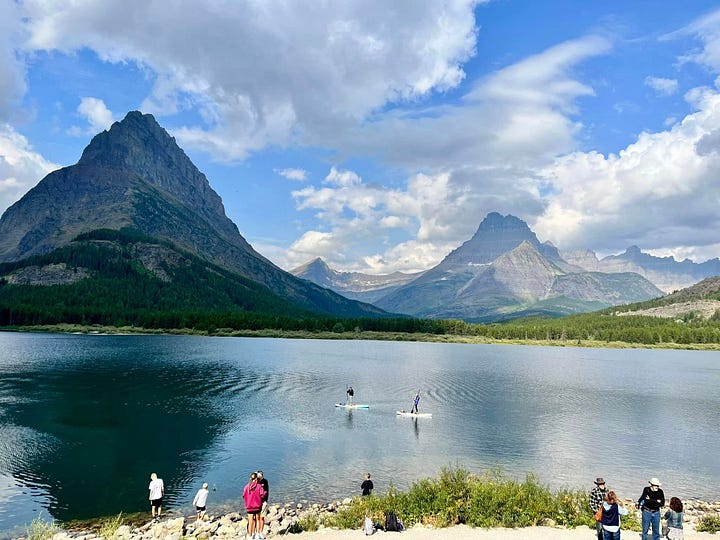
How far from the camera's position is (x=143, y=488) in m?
45.7

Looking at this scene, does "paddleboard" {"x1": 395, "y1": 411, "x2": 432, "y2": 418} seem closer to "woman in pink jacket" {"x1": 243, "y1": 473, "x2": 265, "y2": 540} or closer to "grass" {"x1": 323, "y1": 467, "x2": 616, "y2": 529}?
"grass" {"x1": 323, "y1": 467, "x2": 616, "y2": 529}

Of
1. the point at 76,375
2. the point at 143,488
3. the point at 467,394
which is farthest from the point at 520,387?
the point at 76,375

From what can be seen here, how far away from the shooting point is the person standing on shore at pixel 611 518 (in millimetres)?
25711

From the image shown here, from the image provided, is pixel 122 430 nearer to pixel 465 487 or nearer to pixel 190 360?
pixel 465 487

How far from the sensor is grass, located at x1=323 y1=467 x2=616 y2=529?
32.2 m

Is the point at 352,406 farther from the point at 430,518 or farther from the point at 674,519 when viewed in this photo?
the point at 674,519

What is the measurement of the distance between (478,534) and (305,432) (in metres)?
43.6

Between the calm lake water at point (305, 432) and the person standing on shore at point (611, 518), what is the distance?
24290 millimetres

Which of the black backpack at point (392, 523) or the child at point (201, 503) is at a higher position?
the black backpack at point (392, 523)

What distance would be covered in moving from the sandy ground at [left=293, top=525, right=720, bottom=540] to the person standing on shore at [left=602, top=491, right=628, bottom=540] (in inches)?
118

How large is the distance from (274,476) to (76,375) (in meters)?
87.5

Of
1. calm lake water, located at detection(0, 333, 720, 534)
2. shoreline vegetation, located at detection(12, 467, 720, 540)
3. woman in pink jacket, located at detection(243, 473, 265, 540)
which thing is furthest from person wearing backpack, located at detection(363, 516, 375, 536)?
calm lake water, located at detection(0, 333, 720, 534)

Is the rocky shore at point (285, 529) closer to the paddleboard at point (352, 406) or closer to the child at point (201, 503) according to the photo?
the child at point (201, 503)

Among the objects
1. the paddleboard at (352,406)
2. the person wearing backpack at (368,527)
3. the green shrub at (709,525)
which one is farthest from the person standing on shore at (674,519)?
the paddleboard at (352,406)
